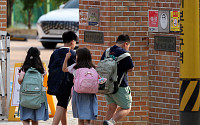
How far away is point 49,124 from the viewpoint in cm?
917

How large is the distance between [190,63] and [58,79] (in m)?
2.44

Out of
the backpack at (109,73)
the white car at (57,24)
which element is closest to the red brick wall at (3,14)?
the backpack at (109,73)

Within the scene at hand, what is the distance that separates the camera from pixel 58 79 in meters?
7.96

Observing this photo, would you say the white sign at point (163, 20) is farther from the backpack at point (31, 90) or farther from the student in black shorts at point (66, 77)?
the backpack at point (31, 90)

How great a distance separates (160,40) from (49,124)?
2.30m

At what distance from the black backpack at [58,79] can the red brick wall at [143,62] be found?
2.77ft

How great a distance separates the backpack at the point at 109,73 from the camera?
24.4 ft

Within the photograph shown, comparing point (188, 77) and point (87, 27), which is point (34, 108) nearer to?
point (87, 27)

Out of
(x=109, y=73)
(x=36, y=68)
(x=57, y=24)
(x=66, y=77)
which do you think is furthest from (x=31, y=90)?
(x=57, y=24)

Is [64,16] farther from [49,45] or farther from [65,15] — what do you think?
[49,45]

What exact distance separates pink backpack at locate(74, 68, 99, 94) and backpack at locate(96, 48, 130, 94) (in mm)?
138

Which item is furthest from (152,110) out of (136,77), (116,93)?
(116,93)

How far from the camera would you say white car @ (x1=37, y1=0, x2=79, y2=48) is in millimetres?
19328

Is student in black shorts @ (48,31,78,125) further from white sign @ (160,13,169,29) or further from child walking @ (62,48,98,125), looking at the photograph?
white sign @ (160,13,169,29)
